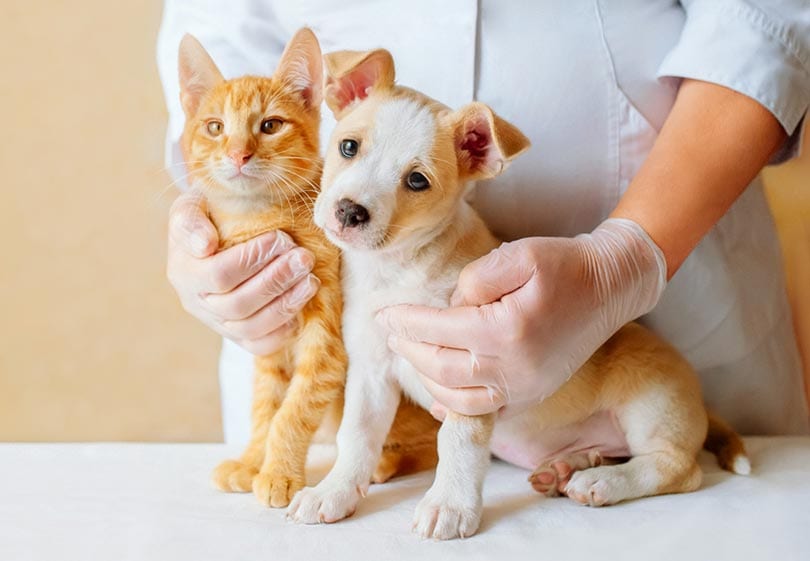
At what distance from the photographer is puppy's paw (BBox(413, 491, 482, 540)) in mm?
1015

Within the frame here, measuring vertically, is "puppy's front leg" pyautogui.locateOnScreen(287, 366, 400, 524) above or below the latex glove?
below

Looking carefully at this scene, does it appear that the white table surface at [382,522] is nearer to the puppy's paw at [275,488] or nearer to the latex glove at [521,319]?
the puppy's paw at [275,488]

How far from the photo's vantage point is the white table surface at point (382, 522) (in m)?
0.99

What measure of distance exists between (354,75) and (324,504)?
541 mm

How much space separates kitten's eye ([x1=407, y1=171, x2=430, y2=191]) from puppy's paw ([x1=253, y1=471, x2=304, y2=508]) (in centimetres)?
41

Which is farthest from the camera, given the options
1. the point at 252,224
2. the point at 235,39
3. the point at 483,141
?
the point at 235,39

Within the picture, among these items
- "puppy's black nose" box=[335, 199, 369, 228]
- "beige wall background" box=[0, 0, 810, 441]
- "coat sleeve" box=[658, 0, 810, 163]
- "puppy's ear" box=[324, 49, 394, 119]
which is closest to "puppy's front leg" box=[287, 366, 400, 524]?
"puppy's black nose" box=[335, 199, 369, 228]

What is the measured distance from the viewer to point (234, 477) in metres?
1.19

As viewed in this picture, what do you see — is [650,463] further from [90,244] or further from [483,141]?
[90,244]

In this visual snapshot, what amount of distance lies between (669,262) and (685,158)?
0.48ft

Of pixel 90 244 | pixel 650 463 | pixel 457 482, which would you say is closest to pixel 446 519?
pixel 457 482

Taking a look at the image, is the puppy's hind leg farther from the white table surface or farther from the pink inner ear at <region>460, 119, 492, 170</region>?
the pink inner ear at <region>460, 119, 492, 170</region>

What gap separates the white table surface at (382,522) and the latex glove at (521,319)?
6.0 inches

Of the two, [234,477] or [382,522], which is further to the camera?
[234,477]
